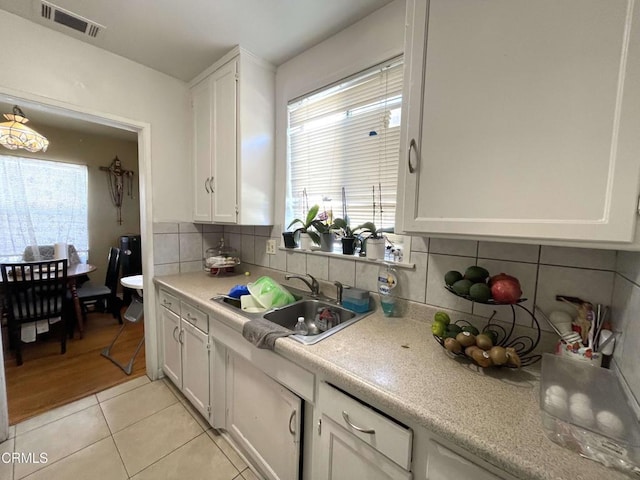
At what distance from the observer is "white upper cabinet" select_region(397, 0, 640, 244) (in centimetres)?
56

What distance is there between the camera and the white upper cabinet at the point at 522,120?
0.56 m

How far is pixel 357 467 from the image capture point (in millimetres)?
790

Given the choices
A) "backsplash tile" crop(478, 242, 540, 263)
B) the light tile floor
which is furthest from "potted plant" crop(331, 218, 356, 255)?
the light tile floor

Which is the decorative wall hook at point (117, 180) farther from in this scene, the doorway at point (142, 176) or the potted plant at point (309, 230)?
the potted plant at point (309, 230)

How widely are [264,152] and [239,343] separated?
48.6 inches

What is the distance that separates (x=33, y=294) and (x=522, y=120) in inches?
138

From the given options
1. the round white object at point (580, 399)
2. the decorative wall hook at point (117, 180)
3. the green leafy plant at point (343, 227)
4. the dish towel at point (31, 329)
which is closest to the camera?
the round white object at point (580, 399)

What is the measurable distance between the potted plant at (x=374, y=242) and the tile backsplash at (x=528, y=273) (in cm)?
7

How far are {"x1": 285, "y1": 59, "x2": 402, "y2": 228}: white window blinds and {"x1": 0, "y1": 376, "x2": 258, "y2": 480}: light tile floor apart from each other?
4.73 ft

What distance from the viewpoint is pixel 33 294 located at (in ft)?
7.26

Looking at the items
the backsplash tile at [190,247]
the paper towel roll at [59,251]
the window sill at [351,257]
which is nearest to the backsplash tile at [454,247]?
the window sill at [351,257]

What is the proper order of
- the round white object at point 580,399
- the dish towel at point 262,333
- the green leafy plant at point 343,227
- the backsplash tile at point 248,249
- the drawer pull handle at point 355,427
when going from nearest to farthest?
the round white object at point 580,399 < the drawer pull handle at point 355,427 < the dish towel at point 262,333 < the green leafy plant at point 343,227 < the backsplash tile at point 248,249

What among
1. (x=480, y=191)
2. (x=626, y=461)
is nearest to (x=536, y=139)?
(x=480, y=191)

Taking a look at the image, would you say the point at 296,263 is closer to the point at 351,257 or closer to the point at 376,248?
the point at 351,257
